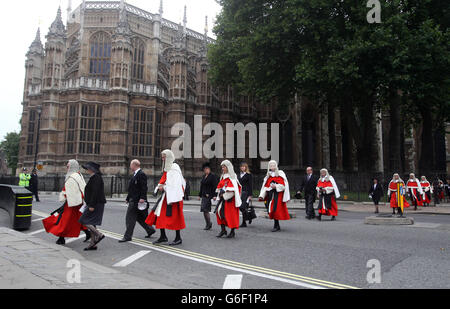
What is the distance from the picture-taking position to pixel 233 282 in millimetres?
4395

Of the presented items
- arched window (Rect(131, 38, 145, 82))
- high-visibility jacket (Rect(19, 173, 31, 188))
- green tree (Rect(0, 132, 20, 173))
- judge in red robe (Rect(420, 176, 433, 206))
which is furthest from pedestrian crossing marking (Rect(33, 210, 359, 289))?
green tree (Rect(0, 132, 20, 173))

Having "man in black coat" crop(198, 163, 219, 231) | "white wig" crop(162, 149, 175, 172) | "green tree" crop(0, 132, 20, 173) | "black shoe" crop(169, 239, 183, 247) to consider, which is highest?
"green tree" crop(0, 132, 20, 173)

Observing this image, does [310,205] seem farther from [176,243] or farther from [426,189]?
[426,189]

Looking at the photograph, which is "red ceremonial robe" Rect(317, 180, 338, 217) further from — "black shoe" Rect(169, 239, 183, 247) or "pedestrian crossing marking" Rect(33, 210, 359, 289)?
"pedestrian crossing marking" Rect(33, 210, 359, 289)

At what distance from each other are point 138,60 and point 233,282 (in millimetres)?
33449

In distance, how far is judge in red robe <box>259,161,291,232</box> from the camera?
895 cm

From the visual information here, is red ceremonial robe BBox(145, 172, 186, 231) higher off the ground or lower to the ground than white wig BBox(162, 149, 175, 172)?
→ lower

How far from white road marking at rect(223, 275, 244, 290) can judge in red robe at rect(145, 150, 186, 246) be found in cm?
257

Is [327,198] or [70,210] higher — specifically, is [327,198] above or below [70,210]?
above

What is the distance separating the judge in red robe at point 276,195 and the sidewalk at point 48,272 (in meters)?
4.90

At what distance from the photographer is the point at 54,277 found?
13.8 feet

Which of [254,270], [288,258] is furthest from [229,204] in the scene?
[254,270]

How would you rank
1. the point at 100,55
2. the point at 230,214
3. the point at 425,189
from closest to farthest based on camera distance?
1. the point at 230,214
2. the point at 425,189
3. the point at 100,55

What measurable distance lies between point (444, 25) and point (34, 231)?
74.4 ft
